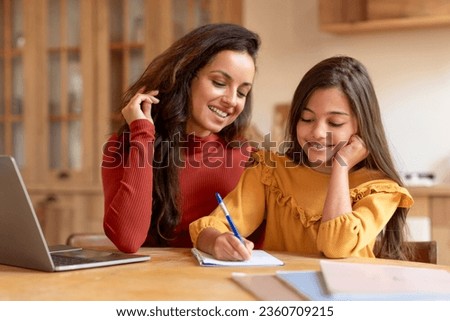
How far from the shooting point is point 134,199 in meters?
1.65

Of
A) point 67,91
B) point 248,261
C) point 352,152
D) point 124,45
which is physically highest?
point 124,45

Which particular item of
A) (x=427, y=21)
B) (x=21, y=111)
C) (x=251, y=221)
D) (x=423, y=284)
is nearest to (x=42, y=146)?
(x=21, y=111)

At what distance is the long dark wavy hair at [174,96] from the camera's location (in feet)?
6.12

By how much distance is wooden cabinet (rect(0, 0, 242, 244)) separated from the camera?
397 cm

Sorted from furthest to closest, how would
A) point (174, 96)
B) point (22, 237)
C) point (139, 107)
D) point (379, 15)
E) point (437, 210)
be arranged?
point (379, 15) < point (437, 210) < point (174, 96) < point (139, 107) < point (22, 237)

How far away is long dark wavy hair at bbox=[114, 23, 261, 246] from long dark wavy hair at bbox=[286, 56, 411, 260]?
304mm

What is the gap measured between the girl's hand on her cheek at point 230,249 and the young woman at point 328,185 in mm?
49

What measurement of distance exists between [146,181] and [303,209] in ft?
1.29

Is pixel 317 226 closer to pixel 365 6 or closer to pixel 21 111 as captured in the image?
pixel 365 6

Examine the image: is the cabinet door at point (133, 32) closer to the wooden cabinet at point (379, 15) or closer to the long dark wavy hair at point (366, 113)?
the wooden cabinet at point (379, 15)

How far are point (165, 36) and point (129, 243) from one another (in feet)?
8.37

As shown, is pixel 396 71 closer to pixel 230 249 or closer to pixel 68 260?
pixel 230 249

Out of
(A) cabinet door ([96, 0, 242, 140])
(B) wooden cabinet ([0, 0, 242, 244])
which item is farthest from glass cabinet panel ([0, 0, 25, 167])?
(A) cabinet door ([96, 0, 242, 140])

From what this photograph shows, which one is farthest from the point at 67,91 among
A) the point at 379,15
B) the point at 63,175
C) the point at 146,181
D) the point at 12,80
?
the point at 146,181
